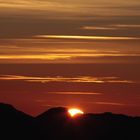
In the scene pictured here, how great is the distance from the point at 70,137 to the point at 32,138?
66.6 ft

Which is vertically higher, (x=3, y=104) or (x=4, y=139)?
(x=3, y=104)

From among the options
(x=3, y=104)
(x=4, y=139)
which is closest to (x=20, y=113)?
(x=3, y=104)

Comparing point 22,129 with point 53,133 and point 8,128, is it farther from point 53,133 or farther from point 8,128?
point 53,133

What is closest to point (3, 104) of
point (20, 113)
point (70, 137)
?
point (20, 113)

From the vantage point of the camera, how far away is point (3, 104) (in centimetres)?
19475

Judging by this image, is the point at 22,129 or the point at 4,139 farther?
the point at 22,129

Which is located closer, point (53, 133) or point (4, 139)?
point (4, 139)

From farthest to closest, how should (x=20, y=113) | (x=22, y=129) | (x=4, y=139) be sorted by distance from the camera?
(x=20, y=113) → (x=22, y=129) → (x=4, y=139)

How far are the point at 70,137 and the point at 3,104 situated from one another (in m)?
17.0

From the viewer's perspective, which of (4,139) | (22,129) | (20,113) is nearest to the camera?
(4,139)

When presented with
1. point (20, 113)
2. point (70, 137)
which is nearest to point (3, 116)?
point (20, 113)

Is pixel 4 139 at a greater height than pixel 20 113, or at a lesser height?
lesser

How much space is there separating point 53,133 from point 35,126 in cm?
683

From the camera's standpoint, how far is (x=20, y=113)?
19362 centimetres
